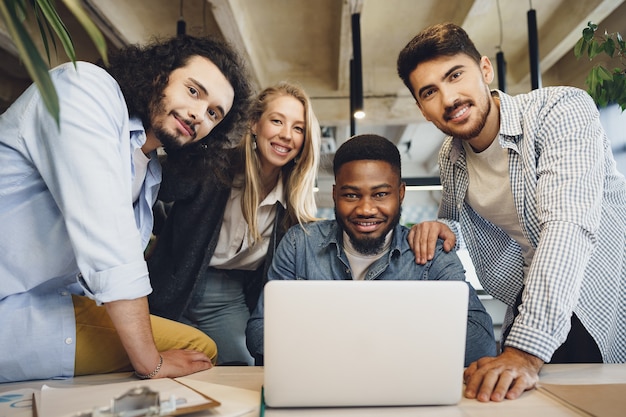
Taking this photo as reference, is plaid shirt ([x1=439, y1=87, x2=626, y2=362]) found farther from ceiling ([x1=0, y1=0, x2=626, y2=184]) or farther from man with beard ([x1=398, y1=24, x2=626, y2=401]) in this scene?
ceiling ([x1=0, y1=0, x2=626, y2=184])

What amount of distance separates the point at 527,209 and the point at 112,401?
120 centimetres

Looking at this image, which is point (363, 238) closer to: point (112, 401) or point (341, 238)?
point (341, 238)

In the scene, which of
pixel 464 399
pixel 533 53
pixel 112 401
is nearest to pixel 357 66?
pixel 533 53

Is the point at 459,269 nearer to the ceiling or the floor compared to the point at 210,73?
nearer to the floor

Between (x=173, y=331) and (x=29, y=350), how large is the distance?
15.7 inches

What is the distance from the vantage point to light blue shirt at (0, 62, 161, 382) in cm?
97

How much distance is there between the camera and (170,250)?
198cm

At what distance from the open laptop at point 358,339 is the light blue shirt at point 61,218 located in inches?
16.8

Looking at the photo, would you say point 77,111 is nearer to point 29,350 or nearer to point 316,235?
point 29,350

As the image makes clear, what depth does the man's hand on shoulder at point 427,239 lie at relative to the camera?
1.49 metres

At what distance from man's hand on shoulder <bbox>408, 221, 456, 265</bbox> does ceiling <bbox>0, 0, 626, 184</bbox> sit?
2.26 meters

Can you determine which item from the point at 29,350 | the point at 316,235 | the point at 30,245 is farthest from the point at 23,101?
the point at 316,235

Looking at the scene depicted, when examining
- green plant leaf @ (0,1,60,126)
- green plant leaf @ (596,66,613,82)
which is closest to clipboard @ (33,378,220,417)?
green plant leaf @ (0,1,60,126)

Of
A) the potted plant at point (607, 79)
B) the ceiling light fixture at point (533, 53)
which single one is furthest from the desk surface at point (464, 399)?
the ceiling light fixture at point (533, 53)
